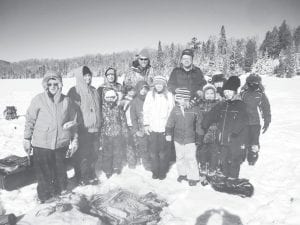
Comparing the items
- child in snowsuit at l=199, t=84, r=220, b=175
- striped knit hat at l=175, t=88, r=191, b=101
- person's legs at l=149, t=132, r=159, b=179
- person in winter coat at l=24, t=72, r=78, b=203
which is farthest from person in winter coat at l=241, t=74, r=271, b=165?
person in winter coat at l=24, t=72, r=78, b=203

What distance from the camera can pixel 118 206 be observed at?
12.9ft

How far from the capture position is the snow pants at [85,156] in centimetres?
493

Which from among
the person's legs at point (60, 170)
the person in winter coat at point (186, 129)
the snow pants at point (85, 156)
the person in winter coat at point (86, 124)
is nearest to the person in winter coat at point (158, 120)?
the person in winter coat at point (186, 129)

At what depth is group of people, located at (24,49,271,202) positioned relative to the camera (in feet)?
13.4

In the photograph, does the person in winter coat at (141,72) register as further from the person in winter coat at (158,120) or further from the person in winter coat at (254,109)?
the person in winter coat at (254,109)

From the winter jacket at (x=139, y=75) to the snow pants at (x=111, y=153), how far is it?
1.50 metres

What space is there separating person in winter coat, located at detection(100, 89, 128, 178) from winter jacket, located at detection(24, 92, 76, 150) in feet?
4.05

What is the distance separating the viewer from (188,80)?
5.44 meters

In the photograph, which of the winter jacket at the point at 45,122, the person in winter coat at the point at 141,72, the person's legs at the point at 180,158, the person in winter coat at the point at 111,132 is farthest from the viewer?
the person in winter coat at the point at 141,72

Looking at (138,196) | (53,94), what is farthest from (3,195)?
(138,196)

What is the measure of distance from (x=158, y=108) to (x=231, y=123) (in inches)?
58.6

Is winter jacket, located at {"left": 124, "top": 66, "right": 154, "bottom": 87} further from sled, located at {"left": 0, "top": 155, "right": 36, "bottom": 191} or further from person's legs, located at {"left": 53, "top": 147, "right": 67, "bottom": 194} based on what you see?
sled, located at {"left": 0, "top": 155, "right": 36, "bottom": 191}

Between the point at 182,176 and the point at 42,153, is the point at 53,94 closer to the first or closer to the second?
the point at 42,153

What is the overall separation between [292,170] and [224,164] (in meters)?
1.85
